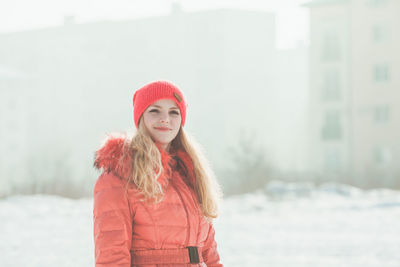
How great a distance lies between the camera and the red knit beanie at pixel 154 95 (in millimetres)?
2133

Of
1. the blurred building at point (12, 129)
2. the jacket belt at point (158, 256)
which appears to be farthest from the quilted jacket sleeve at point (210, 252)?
the blurred building at point (12, 129)

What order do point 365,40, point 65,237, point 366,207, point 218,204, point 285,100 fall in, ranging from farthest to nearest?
point 285,100, point 365,40, point 366,207, point 65,237, point 218,204

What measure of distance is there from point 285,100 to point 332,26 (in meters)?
18.4

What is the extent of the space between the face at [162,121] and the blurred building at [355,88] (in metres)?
22.0

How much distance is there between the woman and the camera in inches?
74.7

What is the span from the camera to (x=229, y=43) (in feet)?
119

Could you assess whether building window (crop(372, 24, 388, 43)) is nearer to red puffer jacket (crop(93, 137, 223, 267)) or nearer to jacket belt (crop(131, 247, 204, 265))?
red puffer jacket (crop(93, 137, 223, 267))

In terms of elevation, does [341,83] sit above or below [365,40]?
below

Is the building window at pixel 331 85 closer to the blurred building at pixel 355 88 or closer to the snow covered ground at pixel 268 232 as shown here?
the blurred building at pixel 355 88

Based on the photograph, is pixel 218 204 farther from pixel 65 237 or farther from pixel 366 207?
pixel 366 207

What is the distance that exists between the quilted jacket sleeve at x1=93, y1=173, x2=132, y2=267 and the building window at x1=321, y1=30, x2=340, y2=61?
2426cm

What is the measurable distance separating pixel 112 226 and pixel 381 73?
24208mm

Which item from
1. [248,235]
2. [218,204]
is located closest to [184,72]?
[248,235]

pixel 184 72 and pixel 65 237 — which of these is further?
pixel 184 72
